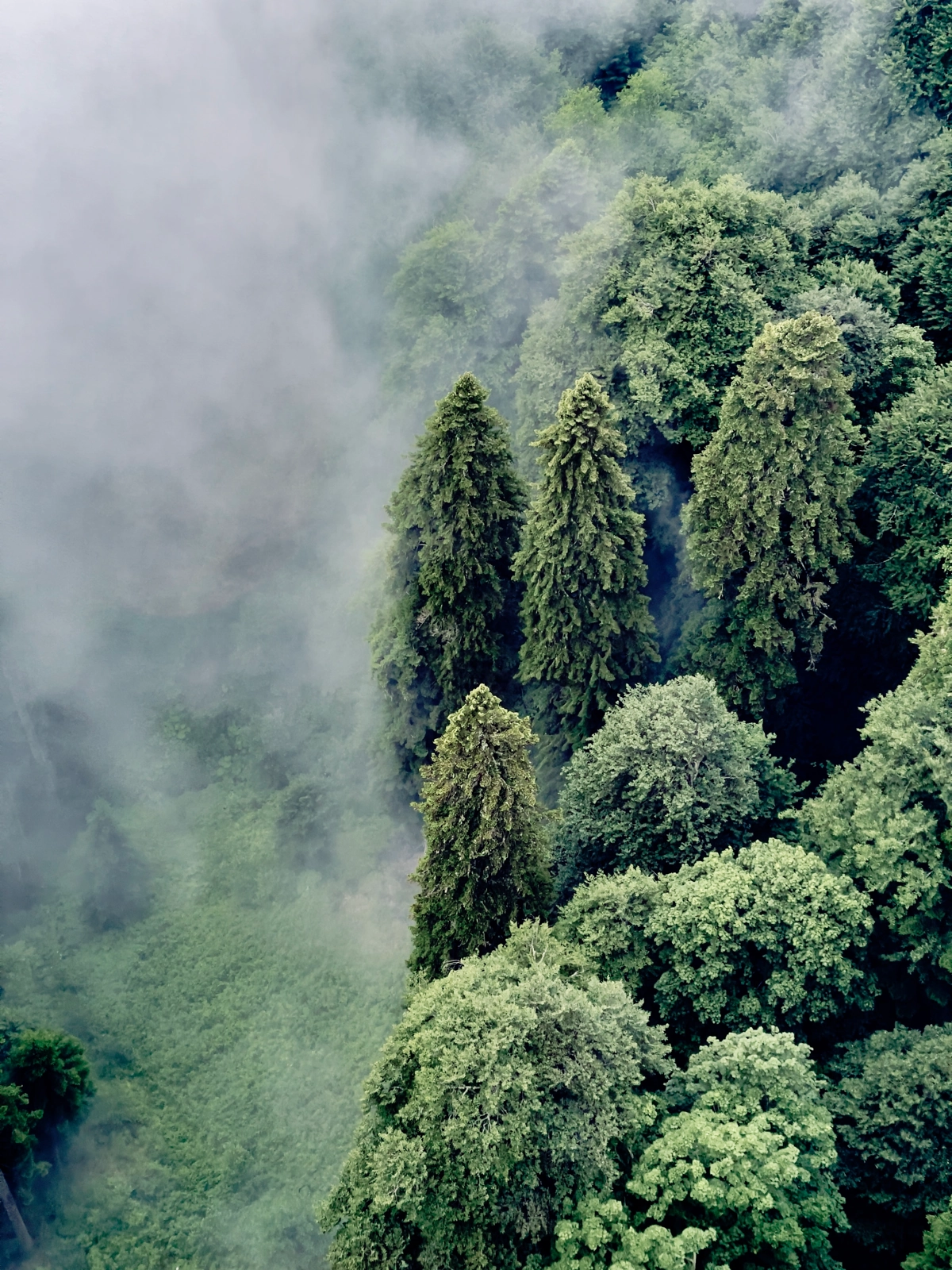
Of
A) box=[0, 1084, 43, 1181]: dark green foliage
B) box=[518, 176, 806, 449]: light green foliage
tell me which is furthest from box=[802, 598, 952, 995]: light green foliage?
box=[0, 1084, 43, 1181]: dark green foliage

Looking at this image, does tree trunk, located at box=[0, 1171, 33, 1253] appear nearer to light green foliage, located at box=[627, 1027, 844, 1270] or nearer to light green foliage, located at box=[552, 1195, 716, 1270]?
light green foliage, located at box=[552, 1195, 716, 1270]

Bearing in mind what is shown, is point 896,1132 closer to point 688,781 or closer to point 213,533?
point 688,781

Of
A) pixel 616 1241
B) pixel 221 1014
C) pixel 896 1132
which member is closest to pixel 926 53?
pixel 896 1132

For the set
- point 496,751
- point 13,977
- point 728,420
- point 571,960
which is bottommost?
point 571,960

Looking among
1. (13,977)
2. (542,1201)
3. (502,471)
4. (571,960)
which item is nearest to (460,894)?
(571,960)

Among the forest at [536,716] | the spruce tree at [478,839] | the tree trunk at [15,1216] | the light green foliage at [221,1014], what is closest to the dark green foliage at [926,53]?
the forest at [536,716]

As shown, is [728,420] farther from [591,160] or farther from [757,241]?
[591,160]

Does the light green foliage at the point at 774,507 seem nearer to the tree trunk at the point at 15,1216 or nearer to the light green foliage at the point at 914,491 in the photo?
the light green foliage at the point at 914,491
